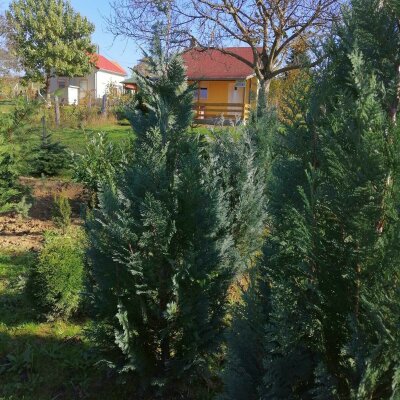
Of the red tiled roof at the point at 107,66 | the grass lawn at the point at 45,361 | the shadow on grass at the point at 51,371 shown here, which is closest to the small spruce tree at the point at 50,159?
the grass lawn at the point at 45,361

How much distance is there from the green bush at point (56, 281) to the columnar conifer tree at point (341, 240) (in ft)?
8.47

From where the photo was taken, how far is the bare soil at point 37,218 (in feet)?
23.9

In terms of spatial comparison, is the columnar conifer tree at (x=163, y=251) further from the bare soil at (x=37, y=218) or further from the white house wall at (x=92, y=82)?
the white house wall at (x=92, y=82)

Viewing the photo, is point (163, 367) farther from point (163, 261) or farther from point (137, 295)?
point (163, 261)

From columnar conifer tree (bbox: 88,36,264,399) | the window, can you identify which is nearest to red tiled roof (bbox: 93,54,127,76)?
the window

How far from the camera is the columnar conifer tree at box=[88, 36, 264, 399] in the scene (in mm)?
3127

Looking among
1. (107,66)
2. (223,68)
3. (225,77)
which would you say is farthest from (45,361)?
(107,66)

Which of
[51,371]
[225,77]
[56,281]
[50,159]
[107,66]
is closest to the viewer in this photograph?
[51,371]

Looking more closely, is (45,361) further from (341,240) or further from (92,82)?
(92,82)

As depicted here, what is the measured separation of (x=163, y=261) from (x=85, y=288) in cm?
81

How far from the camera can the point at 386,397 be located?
1.92 m

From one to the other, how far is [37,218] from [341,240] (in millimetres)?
7619

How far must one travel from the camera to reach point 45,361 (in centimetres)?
399

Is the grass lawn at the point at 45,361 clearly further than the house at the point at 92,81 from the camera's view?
No
